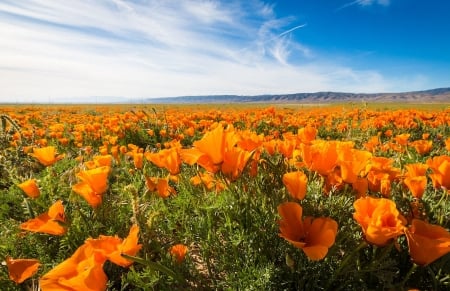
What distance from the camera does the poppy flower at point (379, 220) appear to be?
1.25 meters

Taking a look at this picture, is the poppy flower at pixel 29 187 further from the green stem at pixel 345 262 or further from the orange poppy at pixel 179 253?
the green stem at pixel 345 262

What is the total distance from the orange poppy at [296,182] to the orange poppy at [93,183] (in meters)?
0.91

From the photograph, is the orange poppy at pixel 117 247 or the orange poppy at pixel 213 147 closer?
the orange poppy at pixel 117 247

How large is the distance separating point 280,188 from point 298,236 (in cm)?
53

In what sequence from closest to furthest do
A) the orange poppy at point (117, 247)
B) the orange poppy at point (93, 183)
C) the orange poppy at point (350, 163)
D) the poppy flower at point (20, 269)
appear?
the orange poppy at point (117, 247)
the poppy flower at point (20, 269)
the orange poppy at point (350, 163)
the orange poppy at point (93, 183)

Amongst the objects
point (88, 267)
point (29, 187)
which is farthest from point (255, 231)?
point (29, 187)

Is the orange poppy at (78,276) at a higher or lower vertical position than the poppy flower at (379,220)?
lower

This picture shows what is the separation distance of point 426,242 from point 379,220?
0.71ft

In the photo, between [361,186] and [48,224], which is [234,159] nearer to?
[361,186]

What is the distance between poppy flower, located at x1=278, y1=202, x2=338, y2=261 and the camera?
1.35m

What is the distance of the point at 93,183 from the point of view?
1.81 meters

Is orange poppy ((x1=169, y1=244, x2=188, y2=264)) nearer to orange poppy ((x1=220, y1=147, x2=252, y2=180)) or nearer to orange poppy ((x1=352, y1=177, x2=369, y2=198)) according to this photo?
orange poppy ((x1=220, y1=147, x2=252, y2=180))

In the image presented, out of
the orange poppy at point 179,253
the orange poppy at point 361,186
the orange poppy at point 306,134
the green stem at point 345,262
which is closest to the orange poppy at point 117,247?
the orange poppy at point 179,253

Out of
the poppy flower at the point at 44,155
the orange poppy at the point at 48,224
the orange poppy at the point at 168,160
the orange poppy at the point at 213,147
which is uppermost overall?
the orange poppy at the point at 213,147
